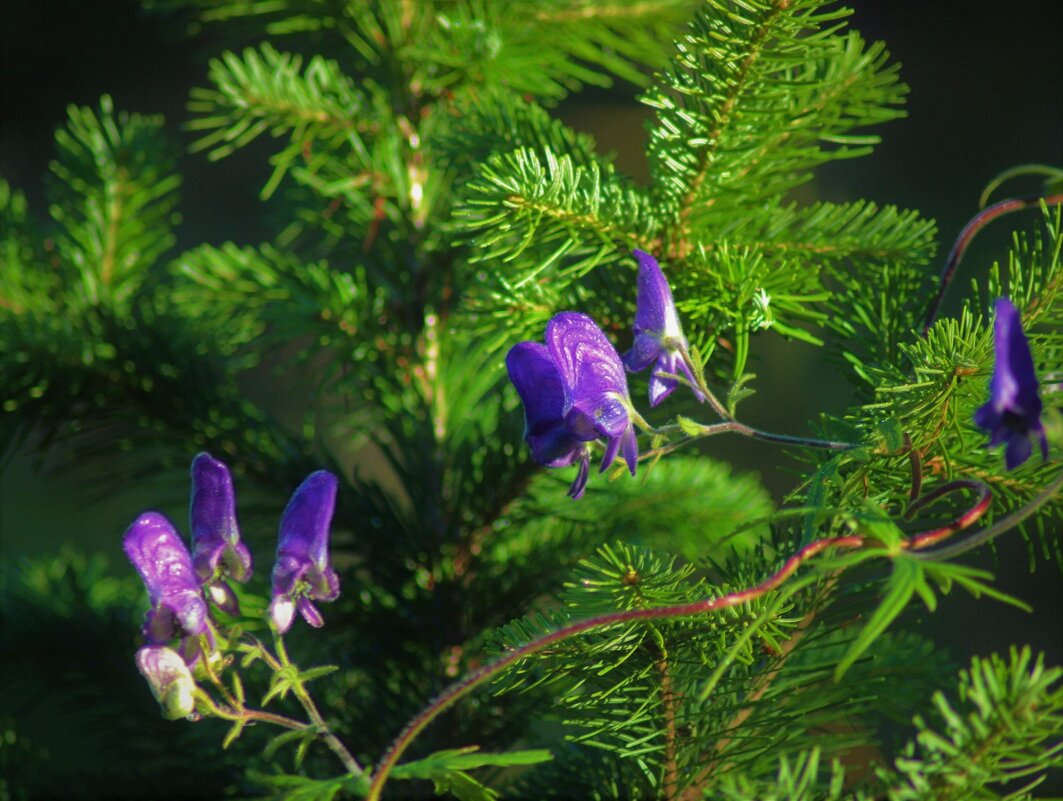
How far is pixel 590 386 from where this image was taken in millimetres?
331

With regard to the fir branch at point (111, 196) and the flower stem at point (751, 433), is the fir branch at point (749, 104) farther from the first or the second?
the fir branch at point (111, 196)

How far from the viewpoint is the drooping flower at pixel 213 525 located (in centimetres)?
36

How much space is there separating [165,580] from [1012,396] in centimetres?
25

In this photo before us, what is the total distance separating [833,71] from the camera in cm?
42

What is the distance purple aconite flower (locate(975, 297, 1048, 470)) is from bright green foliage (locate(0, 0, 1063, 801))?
0.04 meters

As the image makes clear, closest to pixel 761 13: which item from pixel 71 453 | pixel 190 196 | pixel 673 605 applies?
pixel 673 605

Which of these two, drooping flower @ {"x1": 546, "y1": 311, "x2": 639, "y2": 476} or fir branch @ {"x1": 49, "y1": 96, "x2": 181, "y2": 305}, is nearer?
drooping flower @ {"x1": 546, "y1": 311, "x2": 639, "y2": 476}

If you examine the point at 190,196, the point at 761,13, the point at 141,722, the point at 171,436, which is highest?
the point at 190,196

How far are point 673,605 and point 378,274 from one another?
11.9 inches

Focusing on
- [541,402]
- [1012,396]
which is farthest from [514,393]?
[1012,396]

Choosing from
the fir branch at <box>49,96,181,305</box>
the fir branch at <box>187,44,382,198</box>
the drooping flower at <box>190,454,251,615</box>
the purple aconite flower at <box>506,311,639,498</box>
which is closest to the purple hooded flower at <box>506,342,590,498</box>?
the purple aconite flower at <box>506,311,639,498</box>

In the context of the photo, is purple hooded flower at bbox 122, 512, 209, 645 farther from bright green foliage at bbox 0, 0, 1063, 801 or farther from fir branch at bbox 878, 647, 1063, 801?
fir branch at bbox 878, 647, 1063, 801

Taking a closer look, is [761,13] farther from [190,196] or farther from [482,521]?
[190,196]

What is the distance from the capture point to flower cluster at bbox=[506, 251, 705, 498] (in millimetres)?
331
